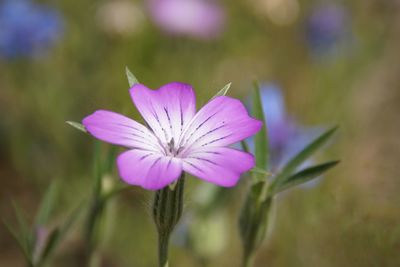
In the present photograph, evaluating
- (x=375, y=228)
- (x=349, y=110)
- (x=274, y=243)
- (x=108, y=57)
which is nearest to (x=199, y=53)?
(x=108, y=57)

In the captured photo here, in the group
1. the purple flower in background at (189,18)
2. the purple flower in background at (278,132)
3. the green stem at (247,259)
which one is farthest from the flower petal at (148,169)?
the purple flower in background at (189,18)

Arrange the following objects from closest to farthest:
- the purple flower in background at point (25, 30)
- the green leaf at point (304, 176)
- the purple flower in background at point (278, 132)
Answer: the green leaf at point (304, 176) < the purple flower in background at point (278, 132) < the purple flower in background at point (25, 30)

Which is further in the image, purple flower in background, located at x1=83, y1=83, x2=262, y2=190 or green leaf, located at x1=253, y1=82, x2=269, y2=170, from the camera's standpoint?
green leaf, located at x1=253, y1=82, x2=269, y2=170

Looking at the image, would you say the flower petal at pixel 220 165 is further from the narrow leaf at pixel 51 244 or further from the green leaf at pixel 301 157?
the narrow leaf at pixel 51 244

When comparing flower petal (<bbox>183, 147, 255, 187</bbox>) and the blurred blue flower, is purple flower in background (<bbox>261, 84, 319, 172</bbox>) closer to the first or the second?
the blurred blue flower

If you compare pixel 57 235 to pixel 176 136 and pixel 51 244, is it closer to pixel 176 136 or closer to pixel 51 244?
pixel 51 244

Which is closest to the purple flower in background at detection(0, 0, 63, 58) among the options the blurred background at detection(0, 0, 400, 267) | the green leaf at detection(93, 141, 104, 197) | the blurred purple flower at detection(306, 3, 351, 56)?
the blurred background at detection(0, 0, 400, 267)

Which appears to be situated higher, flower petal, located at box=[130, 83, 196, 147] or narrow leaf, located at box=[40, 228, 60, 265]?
flower petal, located at box=[130, 83, 196, 147]
